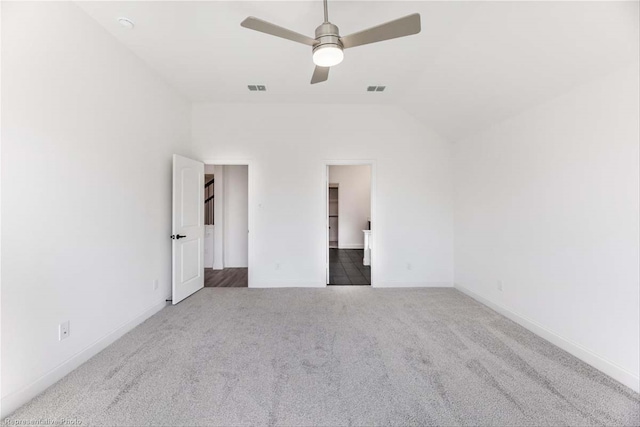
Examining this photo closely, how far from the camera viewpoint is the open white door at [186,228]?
11.6 ft

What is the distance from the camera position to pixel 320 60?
6.07 ft

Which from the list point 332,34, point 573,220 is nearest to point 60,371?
point 332,34

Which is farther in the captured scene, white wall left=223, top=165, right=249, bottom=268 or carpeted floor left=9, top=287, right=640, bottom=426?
white wall left=223, top=165, right=249, bottom=268

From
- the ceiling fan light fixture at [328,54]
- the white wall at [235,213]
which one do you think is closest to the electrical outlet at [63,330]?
the ceiling fan light fixture at [328,54]

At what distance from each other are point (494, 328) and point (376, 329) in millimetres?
1283

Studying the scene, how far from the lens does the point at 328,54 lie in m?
1.80

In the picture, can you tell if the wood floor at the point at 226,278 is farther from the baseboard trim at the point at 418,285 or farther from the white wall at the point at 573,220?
the white wall at the point at 573,220

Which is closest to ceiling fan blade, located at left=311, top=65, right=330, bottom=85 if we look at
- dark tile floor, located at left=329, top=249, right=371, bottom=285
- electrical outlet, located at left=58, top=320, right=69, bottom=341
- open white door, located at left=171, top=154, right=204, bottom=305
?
open white door, located at left=171, top=154, right=204, bottom=305

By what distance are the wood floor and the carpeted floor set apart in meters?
1.25

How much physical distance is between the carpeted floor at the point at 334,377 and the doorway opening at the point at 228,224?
2.51 meters

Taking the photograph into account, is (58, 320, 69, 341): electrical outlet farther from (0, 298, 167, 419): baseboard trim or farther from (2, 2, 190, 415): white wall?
(0, 298, 167, 419): baseboard trim

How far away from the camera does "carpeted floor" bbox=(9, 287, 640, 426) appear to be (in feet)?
5.48

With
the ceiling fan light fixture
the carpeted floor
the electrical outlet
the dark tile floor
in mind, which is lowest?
the carpeted floor

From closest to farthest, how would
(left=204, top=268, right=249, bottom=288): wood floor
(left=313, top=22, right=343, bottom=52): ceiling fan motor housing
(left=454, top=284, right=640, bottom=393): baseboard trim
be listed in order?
1. (left=313, top=22, right=343, bottom=52): ceiling fan motor housing
2. (left=454, top=284, right=640, bottom=393): baseboard trim
3. (left=204, top=268, right=249, bottom=288): wood floor
